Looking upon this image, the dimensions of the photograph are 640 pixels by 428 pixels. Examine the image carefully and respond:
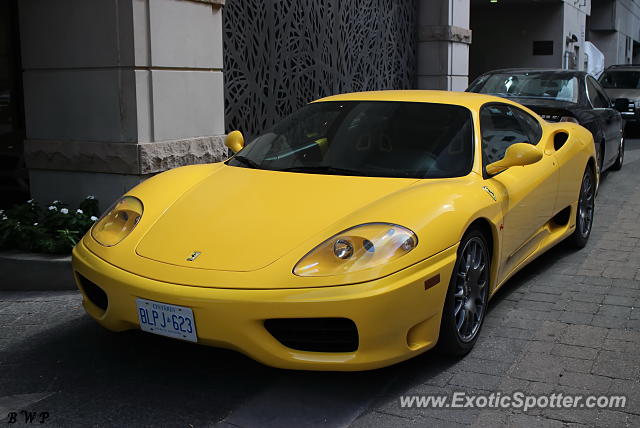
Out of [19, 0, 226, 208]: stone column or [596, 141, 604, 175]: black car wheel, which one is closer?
[19, 0, 226, 208]: stone column

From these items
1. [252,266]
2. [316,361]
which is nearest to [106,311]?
[252,266]

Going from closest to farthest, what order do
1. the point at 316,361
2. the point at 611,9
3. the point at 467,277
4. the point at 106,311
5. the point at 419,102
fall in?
the point at 316,361
the point at 106,311
the point at 467,277
the point at 419,102
the point at 611,9

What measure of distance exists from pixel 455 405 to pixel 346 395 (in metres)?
0.48

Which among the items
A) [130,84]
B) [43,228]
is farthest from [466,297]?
[130,84]

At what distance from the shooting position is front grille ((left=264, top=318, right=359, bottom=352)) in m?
3.32

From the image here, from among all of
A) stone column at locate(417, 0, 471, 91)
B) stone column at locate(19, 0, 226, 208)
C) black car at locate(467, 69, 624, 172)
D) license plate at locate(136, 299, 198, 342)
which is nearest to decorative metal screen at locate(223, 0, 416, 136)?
stone column at locate(417, 0, 471, 91)

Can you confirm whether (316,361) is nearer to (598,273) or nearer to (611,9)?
(598,273)

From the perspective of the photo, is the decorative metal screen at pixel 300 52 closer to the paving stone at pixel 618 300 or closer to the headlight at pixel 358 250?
the paving stone at pixel 618 300

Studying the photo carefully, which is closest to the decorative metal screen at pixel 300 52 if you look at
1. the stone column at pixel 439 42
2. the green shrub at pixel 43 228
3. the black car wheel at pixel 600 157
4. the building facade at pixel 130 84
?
the building facade at pixel 130 84

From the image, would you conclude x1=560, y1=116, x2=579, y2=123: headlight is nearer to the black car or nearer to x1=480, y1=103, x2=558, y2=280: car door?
the black car

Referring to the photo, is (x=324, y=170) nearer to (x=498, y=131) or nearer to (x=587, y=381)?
(x=498, y=131)

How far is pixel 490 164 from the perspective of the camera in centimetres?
442

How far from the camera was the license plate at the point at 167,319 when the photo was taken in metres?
3.35

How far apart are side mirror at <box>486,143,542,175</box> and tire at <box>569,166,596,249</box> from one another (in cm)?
171
